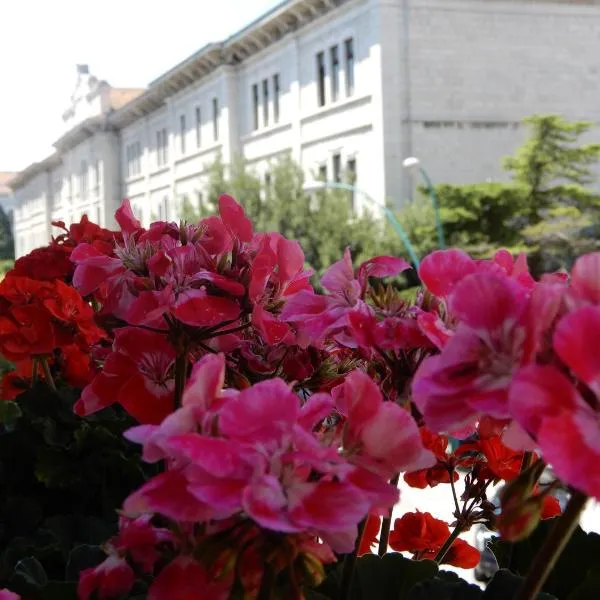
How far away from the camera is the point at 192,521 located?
2.05 feet

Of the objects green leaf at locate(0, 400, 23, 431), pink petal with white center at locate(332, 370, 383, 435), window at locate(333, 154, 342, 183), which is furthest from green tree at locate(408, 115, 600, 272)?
pink petal with white center at locate(332, 370, 383, 435)

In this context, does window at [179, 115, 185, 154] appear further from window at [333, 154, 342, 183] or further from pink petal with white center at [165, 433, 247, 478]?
pink petal with white center at [165, 433, 247, 478]

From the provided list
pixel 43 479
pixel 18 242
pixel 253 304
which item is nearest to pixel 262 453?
pixel 253 304

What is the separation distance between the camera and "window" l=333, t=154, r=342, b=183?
966 inches

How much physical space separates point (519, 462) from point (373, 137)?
22122 mm

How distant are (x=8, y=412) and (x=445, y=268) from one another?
120cm

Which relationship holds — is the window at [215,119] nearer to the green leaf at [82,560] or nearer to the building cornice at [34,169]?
the building cornice at [34,169]

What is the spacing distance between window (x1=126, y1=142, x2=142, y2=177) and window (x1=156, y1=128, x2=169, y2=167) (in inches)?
109

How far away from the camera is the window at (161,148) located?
36.7 meters

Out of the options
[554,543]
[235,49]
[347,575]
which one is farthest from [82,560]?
[235,49]

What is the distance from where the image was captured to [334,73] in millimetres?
24672

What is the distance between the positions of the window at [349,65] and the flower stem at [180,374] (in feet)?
77.4

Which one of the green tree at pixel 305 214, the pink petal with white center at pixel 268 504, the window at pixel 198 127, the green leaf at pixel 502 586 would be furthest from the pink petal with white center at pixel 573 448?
the window at pixel 198 127

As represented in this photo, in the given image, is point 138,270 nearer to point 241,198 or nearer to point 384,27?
point 384,27
